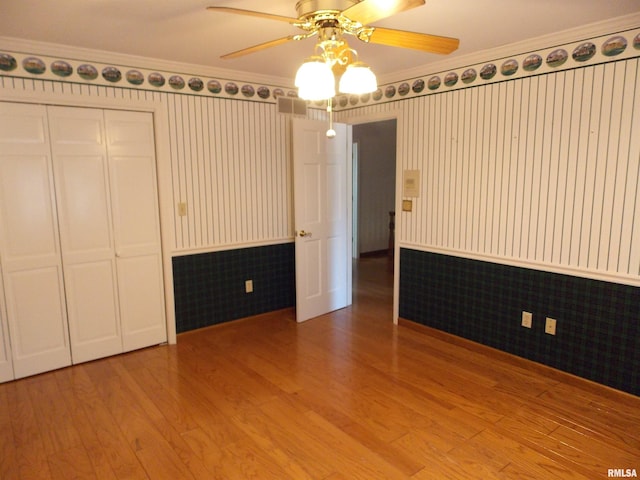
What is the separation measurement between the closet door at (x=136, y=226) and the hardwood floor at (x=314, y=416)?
28cm

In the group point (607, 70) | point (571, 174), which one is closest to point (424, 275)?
point (571, 174)

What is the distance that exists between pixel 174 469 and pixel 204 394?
2.44ft

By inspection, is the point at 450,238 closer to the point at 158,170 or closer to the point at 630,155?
the point at 630,155

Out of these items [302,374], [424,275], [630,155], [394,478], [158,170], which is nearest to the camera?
[394,478]

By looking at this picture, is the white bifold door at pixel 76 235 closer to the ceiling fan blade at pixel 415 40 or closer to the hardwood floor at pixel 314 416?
the hardwood floor at pixel 314 416

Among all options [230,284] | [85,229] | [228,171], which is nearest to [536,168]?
[228,171]

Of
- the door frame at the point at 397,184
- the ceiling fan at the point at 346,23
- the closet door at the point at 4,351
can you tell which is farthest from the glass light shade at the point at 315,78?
the closet door at the point at 4,351

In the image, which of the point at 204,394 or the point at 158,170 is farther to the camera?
the point at 158,170

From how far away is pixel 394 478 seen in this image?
207cm

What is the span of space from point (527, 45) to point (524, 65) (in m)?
0.13

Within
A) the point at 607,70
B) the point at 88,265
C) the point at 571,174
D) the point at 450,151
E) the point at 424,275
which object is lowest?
the point at 424,275

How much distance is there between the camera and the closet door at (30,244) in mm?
2947

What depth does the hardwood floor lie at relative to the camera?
2.17 meters

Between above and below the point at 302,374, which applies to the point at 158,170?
above
